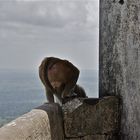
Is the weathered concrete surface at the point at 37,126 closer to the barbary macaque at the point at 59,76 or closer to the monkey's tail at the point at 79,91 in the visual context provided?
the barbary macaque at the point at 59,76

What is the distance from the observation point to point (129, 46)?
7.39 metres

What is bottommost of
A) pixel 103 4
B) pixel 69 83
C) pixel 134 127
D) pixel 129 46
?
pixel 134 127

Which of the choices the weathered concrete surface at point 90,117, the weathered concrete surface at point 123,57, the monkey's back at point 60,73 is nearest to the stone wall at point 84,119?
the weathered concrete surface at point 90,117

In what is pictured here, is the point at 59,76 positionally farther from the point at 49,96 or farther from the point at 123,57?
the point at 123,57

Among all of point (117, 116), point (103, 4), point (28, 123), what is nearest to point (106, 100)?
point (117, 116)

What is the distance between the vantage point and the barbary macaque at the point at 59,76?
791 centimetres

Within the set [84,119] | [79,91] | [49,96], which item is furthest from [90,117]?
[49,96]

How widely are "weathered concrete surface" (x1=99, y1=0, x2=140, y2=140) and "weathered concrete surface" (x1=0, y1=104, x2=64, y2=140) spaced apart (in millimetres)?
947

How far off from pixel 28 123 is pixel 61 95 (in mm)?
2205

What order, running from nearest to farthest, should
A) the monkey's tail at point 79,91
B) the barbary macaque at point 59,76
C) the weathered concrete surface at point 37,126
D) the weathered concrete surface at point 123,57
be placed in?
the weathered concrete surface at point 37,126 < the weathered concrete surface at point 123,57 < the barbary macaque at point 59,76 < the monkey's tail at point 79,91

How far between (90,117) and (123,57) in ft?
2.95

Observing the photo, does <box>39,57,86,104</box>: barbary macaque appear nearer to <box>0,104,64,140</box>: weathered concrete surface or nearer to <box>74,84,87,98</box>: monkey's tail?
<box>74,84,87,98</box>: monkey's tail

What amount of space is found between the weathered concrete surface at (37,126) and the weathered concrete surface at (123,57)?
95 centimetres

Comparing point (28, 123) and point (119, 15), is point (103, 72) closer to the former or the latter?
point (119, 15)
